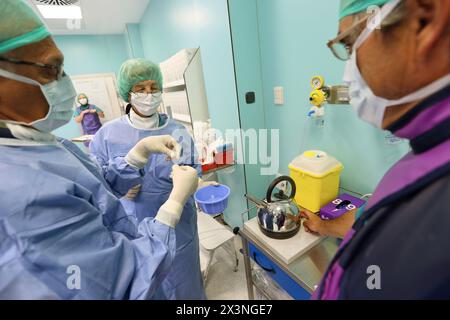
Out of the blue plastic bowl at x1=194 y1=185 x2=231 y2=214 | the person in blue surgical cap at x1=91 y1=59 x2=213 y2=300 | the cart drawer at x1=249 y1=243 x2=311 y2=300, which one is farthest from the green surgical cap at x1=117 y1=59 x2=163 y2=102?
the cart drawer at x1=249 y1=243 x2=311 y2=300

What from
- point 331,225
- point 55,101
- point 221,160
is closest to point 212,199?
A: point 221,160

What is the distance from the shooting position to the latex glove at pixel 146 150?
3.17 feet

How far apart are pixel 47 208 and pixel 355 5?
714 millimetres

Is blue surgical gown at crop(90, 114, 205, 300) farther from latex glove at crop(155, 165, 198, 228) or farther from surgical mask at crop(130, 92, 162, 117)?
latex glove at crop(155, 165, 198, 228)

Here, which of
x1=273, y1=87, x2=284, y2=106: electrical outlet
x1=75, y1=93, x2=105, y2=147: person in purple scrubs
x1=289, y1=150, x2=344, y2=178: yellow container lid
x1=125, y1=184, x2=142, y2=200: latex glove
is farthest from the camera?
x1=75, y1=93, x2=105, y2=147: person in purple scrubs

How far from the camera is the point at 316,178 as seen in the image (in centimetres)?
94

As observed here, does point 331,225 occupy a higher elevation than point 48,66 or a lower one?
lower

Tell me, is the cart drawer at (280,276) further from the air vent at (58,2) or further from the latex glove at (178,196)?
the air vent at (58,2)

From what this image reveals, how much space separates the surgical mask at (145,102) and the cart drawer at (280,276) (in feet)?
2.95

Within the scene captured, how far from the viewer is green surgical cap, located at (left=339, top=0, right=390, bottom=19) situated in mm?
349

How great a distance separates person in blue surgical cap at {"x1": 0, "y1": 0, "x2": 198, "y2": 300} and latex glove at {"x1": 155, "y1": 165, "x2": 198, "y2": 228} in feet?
0.07

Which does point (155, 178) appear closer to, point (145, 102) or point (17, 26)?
point (145, 102)

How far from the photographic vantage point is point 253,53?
134 centimetres

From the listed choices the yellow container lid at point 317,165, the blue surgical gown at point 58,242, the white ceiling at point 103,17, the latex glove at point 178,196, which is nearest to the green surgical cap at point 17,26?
the blue surgical gown at point 58,242
